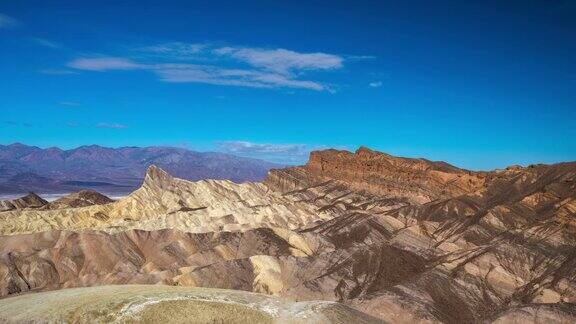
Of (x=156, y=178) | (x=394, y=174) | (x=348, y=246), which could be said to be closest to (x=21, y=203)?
(x=156, y=178)

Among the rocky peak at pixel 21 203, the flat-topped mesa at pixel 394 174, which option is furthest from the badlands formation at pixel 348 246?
the rocky peak at pixel 21 203

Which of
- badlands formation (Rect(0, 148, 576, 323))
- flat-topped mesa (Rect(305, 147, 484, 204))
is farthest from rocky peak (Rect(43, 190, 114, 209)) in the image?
flat-topped mesa (Rect(305, 147, 484, 204))

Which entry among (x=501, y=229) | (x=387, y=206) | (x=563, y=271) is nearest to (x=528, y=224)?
(x=501, y=229)

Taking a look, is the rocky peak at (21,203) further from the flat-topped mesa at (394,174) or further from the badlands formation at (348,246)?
the flat-topped mesa at (394,174)

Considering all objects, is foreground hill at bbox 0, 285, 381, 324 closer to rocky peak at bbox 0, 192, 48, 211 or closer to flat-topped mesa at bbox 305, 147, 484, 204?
flat-topped mesa at bbox 305, 147, 484, 204

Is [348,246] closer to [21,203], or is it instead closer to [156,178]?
[156,178]

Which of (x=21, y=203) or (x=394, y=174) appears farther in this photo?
(x=21, y=203)
